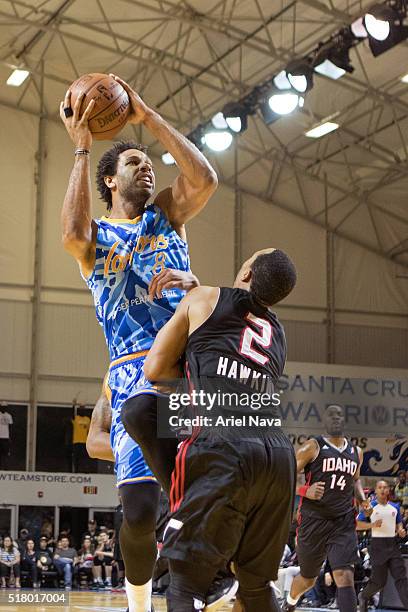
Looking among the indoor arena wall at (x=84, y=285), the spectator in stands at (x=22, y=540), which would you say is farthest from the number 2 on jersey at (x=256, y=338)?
the indoor arena wall at (x=84, y=285)

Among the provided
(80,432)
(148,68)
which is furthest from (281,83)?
(80,432)

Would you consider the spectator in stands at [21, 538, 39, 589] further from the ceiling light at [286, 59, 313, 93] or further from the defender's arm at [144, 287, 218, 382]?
the defender's arm at [144, 287, 218, 382]

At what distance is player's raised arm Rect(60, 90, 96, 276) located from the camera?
449 centimetres

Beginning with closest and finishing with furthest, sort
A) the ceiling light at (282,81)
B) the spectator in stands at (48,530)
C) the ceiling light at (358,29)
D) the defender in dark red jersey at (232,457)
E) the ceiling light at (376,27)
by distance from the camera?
the defender in dark red jersey at (232,457) < the ceiling light at (376,27) < the ceiling light at (358,29) < the ceiling light at (282,81) < the spectator in stands at (48,530)

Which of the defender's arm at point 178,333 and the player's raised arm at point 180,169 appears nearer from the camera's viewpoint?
the defender's arm at point 178,333

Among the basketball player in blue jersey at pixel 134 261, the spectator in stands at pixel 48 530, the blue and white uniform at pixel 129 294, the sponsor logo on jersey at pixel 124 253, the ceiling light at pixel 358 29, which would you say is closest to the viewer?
the basketball player in blue jersey at pixel 134 261

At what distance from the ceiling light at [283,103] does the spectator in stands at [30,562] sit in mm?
10058

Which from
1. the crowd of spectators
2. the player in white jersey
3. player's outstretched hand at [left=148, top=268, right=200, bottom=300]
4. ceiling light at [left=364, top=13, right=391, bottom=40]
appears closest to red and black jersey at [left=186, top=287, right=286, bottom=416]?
player's outstretched hand at [left=148, top=268, right=200, bottom=300]

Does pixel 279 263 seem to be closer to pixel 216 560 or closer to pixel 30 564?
pixel 216 560

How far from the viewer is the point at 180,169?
469cm

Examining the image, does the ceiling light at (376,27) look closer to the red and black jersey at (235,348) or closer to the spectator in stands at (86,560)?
the spectator in stands at (86,560)

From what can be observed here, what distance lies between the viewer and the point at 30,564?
18609mm

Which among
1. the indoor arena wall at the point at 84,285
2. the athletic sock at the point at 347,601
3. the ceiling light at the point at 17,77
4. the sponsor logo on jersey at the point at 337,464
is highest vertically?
the ceiling light at the point at 17,77

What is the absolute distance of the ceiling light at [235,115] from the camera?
66.1ft
